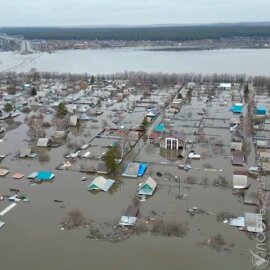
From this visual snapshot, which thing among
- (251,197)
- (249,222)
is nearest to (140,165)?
(251,197)

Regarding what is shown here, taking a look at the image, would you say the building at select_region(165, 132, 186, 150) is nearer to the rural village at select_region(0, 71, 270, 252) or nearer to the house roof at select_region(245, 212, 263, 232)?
the rural village at select_region(0, 71, 270, 252)

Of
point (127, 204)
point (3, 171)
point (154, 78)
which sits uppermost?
point (154, 78)

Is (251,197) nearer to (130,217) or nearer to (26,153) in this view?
(130,217)

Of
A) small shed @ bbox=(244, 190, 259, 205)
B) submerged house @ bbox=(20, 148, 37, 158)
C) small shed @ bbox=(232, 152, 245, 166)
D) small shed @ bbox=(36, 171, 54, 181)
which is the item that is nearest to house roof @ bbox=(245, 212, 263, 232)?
small shed @ bbox=(244, 190, 259, 205)

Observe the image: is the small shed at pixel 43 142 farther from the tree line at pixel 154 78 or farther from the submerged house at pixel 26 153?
the tree line at pixel 154 78

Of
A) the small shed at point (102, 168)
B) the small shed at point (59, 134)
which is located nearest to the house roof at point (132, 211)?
the small shed at point (102, 168)

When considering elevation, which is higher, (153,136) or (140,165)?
(153,136)
